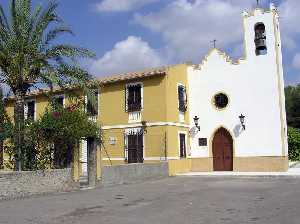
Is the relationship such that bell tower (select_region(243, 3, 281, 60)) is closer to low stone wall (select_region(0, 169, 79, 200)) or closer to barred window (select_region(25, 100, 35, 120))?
low stone wall (select_region(0, 169, 79, 200))

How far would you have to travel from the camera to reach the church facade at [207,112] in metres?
23.0

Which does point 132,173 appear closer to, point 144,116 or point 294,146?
point 144,116

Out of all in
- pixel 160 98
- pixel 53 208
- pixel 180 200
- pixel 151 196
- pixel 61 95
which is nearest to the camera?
pixel 53 208

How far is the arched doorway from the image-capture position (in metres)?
24.3

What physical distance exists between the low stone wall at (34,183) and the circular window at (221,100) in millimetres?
10897

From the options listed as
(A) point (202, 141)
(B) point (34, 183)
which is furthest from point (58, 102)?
(A) point (202, 141)

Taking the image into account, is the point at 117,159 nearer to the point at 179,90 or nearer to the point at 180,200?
the point at 179,90

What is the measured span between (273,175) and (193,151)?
583 centimetres

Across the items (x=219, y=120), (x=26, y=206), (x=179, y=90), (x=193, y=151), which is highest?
(x=179, y=90)

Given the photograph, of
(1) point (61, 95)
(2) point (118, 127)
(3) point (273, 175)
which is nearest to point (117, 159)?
(2) point (118, 127)

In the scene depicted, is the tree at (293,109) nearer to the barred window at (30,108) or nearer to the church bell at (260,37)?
the church bell at (260,37)

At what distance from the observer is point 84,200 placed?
44.2 ft

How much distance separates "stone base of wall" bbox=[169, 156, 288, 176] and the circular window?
3.05m

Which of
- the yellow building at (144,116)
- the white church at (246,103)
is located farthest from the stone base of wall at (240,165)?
the yellow building at (144,116)
